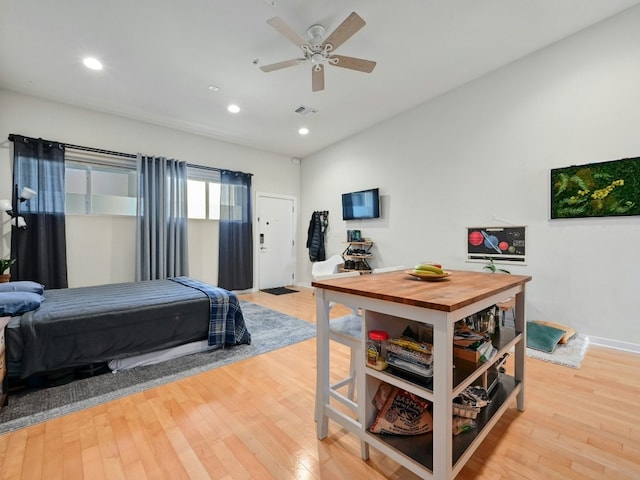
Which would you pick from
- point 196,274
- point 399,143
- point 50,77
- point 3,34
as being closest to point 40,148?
point 50,77

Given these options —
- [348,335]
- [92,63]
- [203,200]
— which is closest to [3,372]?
[348,335]

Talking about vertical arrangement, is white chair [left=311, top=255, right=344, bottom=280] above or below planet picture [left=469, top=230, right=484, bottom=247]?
below

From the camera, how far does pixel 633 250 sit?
Result: 8.45ft

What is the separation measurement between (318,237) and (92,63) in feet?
13.5

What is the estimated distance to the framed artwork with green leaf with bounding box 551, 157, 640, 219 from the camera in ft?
8.43

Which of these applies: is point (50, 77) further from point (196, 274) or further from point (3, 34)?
point (196, 274)

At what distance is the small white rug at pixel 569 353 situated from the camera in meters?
2.43

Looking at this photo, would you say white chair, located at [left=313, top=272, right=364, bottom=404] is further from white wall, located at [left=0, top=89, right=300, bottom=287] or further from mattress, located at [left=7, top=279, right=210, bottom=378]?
white wall, located at [left=0, top=89, right=300, bottom=287]

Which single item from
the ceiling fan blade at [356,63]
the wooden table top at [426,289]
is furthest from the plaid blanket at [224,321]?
the ceiling fan blade at [356,63]

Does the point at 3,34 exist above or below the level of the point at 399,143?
above

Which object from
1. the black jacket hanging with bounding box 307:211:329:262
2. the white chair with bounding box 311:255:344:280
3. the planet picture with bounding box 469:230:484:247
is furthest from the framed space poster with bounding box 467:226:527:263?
the black jacket hanging with bounding box 307:211:329:262

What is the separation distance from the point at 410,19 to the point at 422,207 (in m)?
2.33

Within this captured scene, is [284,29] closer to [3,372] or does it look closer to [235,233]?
[3,372]

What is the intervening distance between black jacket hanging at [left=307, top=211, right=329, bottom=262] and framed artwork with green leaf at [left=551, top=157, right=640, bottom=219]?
3671 mm
